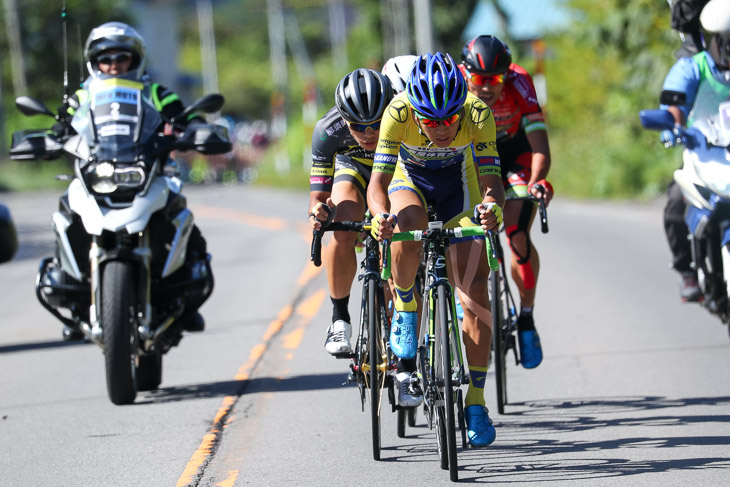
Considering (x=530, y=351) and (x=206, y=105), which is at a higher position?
(x=206, y=105)

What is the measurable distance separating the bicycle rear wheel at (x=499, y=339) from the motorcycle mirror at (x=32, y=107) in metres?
3.10

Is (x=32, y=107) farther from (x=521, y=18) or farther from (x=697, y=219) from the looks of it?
(x=521, y=18)

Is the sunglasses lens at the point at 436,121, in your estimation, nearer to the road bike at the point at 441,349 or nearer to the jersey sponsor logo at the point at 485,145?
the jersey sponsor logo at the point at 485,145

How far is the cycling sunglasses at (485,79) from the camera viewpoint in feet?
25.9

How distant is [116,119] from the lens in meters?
8.37

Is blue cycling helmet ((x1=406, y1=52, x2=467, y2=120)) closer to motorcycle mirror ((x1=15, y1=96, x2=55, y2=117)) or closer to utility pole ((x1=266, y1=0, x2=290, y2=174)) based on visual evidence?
motorcycle mirror ((x1=15, y1=96, x2=55, y2=117))

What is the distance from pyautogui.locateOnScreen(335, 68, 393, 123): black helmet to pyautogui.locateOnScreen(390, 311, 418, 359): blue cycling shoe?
1.03 meters

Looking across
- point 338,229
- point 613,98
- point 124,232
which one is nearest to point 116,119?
point 124,232

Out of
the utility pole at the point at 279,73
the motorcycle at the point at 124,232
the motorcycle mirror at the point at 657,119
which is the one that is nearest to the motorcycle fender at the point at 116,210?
the motorcycle at the point at 124,232

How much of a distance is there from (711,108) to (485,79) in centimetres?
163

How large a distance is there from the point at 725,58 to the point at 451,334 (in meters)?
3.49

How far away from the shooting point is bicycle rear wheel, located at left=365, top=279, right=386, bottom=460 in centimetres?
631

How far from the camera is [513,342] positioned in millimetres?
8086

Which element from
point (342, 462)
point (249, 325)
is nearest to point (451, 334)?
point (342, 462)
